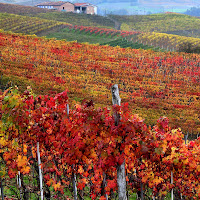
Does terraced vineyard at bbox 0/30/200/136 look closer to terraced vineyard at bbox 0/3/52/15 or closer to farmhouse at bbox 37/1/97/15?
terraced vineyard at bbox 0/3/52/15

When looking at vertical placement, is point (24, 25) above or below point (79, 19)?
below

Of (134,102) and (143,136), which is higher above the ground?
(143,136)

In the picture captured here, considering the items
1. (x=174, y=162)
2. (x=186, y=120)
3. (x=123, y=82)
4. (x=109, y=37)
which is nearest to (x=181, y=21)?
(x=109, y=37)

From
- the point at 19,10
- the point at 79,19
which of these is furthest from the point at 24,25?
the point at 19,10

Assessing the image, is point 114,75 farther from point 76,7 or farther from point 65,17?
point 76,7

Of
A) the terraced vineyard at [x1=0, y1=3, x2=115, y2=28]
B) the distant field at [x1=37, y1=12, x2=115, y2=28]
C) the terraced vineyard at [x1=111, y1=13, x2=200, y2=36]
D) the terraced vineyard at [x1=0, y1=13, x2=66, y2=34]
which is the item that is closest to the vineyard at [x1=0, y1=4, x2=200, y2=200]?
the terraced vineyard at [x1=0, y1=13, x2=66, y2=34]

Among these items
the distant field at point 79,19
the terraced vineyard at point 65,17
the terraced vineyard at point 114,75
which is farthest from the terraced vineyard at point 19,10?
the terraced vineyard at point 114,75

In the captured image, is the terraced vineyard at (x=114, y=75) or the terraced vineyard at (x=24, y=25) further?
the terraced vineyard at (x=24, y=25)

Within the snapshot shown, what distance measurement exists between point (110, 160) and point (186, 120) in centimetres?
1208

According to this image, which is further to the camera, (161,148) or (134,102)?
(134,102)

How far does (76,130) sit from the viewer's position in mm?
5324

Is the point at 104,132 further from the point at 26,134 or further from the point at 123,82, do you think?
the point at 123,82

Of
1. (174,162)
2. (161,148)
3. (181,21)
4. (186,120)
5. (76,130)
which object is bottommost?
(186,120)

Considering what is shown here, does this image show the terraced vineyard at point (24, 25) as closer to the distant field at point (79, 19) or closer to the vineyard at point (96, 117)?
the vineyard at point (96, 117)
